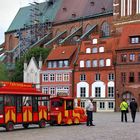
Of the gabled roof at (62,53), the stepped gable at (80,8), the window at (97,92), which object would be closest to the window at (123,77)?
the window at (97,92)

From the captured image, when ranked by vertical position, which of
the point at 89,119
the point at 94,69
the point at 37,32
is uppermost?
the point at 37,32

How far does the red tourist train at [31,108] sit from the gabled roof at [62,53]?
50916 millimetres

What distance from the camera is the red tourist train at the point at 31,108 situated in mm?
27828

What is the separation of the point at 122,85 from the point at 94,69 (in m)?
6.75

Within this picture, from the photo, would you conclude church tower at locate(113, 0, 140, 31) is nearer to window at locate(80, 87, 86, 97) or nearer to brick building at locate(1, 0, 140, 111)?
brick building at locate(1, 0, 140, 111)

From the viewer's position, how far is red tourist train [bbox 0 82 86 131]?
27828mm

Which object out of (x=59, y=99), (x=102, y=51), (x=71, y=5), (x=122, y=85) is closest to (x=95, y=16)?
(x=71, y=5)

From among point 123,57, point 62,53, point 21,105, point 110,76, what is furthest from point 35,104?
point 62,53

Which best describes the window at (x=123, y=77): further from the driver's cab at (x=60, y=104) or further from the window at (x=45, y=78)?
the driver's cab at (x=60, y=104)

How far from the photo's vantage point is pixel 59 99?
114 feet

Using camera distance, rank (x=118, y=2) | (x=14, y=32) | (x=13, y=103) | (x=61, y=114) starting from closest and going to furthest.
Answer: (x=13, y=103)
(x=61, y=114)
(x=118, y=2)
(x=14, y=32)

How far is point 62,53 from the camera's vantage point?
3474 inches

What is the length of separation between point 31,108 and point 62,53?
5849 centimetres

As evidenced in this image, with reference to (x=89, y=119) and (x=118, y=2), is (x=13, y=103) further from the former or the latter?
(x=118, y=2)
